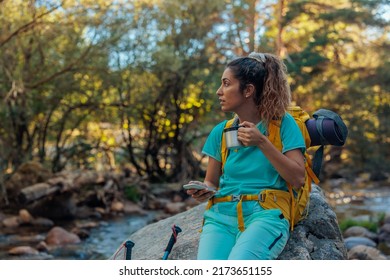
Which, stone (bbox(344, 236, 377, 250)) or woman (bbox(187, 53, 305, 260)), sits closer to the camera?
woman (bbox(187, 53, 305, 260))

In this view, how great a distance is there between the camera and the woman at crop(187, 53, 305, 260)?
2609 mm

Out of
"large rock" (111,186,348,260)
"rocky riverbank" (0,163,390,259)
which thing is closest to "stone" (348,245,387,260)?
"rocky riverbank" (0,163,390,259)

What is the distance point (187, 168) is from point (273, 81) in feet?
44.7

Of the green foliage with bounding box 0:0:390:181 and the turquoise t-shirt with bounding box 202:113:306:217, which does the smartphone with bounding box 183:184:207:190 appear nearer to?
the turquoise t-shirt with bounding box 202:113:306:217

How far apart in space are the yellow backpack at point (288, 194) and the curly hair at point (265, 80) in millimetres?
75

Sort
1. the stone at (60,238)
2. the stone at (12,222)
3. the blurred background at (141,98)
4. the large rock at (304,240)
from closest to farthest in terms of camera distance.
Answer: the large rock at (304,240) < the stone at (60,238) < the stone at (12,222) < the blurred background at (141,98)

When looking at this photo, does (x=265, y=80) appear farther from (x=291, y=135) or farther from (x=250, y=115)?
(x=291, y=135)

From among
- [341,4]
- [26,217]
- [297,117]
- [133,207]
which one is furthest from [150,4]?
[297,117]

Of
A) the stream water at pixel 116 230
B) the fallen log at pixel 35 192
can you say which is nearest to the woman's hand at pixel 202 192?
the stream water at pixel 116 230

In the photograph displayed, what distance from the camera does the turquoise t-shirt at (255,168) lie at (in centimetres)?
270

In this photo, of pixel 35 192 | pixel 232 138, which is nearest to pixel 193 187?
pixel 232 138

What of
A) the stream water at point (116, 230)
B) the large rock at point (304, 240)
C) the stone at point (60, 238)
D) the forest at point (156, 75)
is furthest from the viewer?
the forest at point (156, 75)

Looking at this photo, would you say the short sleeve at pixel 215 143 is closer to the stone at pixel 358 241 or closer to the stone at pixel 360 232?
the stone at pixel 358 241

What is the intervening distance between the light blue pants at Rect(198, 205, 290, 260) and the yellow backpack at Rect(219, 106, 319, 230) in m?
0.05
